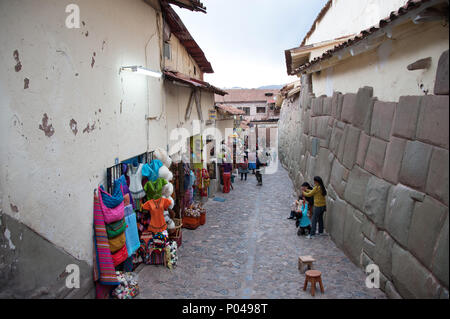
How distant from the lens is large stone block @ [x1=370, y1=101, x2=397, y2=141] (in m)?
6.06

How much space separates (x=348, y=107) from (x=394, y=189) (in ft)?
11.2

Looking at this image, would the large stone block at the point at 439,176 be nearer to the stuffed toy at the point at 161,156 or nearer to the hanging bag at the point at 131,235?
the hanging bag at the point at 131,235

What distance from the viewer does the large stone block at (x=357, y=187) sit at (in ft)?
23.3

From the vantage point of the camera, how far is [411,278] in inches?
192

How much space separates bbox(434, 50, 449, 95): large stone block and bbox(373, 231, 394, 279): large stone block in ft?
8.20

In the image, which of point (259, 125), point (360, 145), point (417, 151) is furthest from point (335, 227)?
point (259, 125)

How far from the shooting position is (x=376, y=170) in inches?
257

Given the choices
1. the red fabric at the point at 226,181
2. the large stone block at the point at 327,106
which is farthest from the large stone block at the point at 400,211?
the red fabric at the point at 226,181

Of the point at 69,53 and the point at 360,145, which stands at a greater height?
the point at 69,53

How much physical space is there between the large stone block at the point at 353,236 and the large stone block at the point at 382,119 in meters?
1.80

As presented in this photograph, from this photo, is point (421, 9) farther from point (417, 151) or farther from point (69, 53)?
point (69, 53)

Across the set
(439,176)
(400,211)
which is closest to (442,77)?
(439,176)

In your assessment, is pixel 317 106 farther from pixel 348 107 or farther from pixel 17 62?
pixel 17 62
